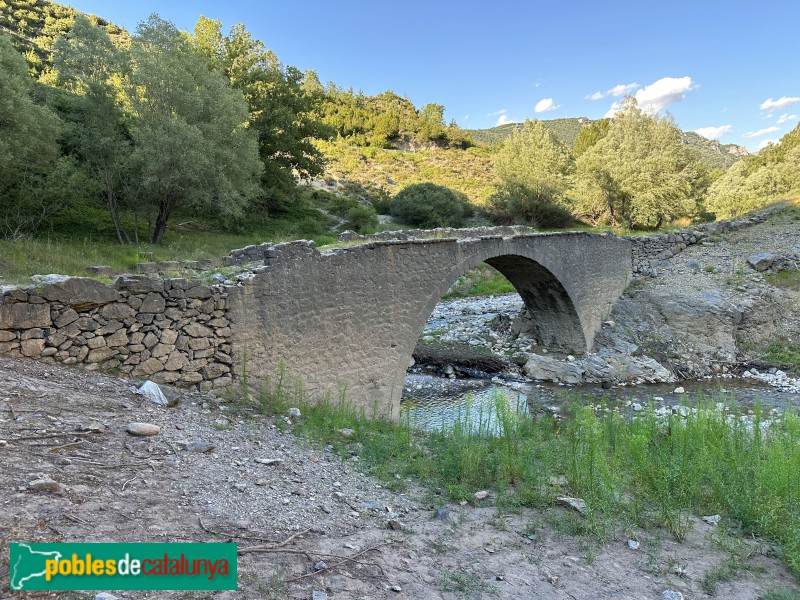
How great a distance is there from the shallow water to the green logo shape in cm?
810

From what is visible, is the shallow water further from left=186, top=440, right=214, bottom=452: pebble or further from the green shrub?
the green shrub

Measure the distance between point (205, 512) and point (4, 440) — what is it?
1.70 m

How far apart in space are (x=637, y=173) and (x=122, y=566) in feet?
95.3

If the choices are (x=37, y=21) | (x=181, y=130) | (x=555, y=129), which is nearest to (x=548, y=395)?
(x=181, y=130)

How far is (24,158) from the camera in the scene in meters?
13.1

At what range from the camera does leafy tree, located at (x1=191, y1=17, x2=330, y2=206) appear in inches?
1005

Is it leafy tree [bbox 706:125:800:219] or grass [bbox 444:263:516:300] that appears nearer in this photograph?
grass [bbox 444:263:516:300]

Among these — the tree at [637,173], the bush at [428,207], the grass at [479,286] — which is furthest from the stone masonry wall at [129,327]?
the tree at [637,173]

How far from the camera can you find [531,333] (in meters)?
17.2

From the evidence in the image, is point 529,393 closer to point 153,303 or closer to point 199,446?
point 153,303

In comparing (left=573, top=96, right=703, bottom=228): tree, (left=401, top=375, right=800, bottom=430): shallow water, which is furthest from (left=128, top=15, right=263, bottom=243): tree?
(left=573, top=96, right=703, bottom=228): tree

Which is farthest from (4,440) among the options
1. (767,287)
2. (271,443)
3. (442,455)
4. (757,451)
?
(767,287)

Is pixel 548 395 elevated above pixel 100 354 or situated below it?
below

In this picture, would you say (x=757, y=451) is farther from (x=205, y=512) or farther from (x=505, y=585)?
(x=205, y=512)
